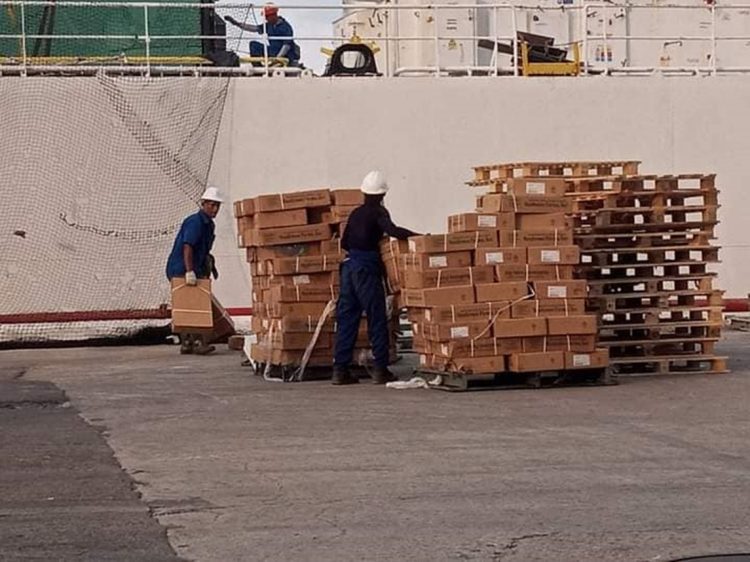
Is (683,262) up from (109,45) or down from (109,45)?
down

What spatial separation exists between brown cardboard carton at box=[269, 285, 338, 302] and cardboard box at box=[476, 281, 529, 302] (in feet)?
5.73

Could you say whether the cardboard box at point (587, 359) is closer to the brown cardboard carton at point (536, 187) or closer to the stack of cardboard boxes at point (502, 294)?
the stack of cardboard boxes at point (502, 294)

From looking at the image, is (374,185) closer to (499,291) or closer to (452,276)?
(452,276)

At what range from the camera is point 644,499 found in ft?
23.1

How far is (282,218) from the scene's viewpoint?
42.8ft

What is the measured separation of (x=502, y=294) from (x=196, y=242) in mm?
4701

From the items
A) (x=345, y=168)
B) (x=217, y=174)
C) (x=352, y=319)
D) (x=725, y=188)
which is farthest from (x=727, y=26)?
(x=352, y=319)

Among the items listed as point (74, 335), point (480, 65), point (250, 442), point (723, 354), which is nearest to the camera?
point (250, 442)

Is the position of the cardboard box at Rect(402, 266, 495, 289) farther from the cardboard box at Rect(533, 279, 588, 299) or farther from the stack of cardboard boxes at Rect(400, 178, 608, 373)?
the cardboard box at Rect(533, 279, 588, 299)

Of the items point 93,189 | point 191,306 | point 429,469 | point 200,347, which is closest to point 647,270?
point 191,306

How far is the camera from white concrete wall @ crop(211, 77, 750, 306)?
1934 cm

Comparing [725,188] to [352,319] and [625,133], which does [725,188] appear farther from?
[352,319]

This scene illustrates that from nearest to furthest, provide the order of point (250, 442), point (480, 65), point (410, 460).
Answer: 1. point (410, 460)
2. point (250, 442)
3. point (480, 65)

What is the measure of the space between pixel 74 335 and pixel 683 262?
8599 millimetres
